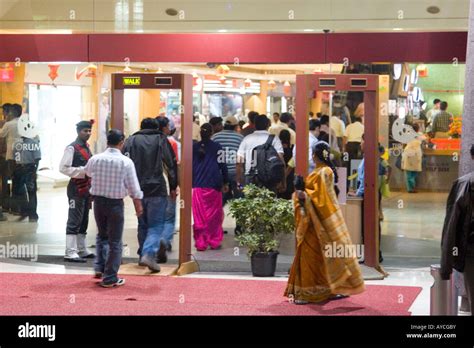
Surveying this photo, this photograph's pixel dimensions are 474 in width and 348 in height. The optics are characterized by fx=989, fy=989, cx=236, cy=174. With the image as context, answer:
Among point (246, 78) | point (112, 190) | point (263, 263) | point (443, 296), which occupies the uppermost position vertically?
point (246, 78)

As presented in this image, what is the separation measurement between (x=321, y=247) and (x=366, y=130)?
101 inches

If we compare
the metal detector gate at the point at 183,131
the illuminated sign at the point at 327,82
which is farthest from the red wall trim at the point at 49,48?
the illuminated sign at the point at 327,82

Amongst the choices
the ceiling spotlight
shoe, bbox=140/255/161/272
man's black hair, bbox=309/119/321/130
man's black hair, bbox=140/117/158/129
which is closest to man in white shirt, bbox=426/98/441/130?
the ceiling spotlight

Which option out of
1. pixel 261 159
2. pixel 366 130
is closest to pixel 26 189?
pixel 261 159

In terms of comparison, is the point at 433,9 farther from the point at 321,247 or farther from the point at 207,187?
the point at 321,247

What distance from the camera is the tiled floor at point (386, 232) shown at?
11750 mm

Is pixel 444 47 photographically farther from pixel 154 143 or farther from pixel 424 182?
pixel 154 143

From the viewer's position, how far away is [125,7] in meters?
12.2

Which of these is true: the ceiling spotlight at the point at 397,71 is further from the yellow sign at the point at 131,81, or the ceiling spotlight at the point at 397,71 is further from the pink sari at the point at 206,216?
the yellow sign at the point at 131,81

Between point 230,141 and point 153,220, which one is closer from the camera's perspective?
point 153,220

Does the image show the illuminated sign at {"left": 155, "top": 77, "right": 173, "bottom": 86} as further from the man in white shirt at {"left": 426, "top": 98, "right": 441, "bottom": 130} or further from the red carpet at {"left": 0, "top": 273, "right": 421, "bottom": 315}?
the man in white shirt at {"left": 426, "top": 98, "right": 441, "bottom": 130}

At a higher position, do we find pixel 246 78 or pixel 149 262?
pixel 246 78

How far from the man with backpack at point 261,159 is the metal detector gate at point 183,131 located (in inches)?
42.8

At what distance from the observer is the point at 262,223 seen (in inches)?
411
